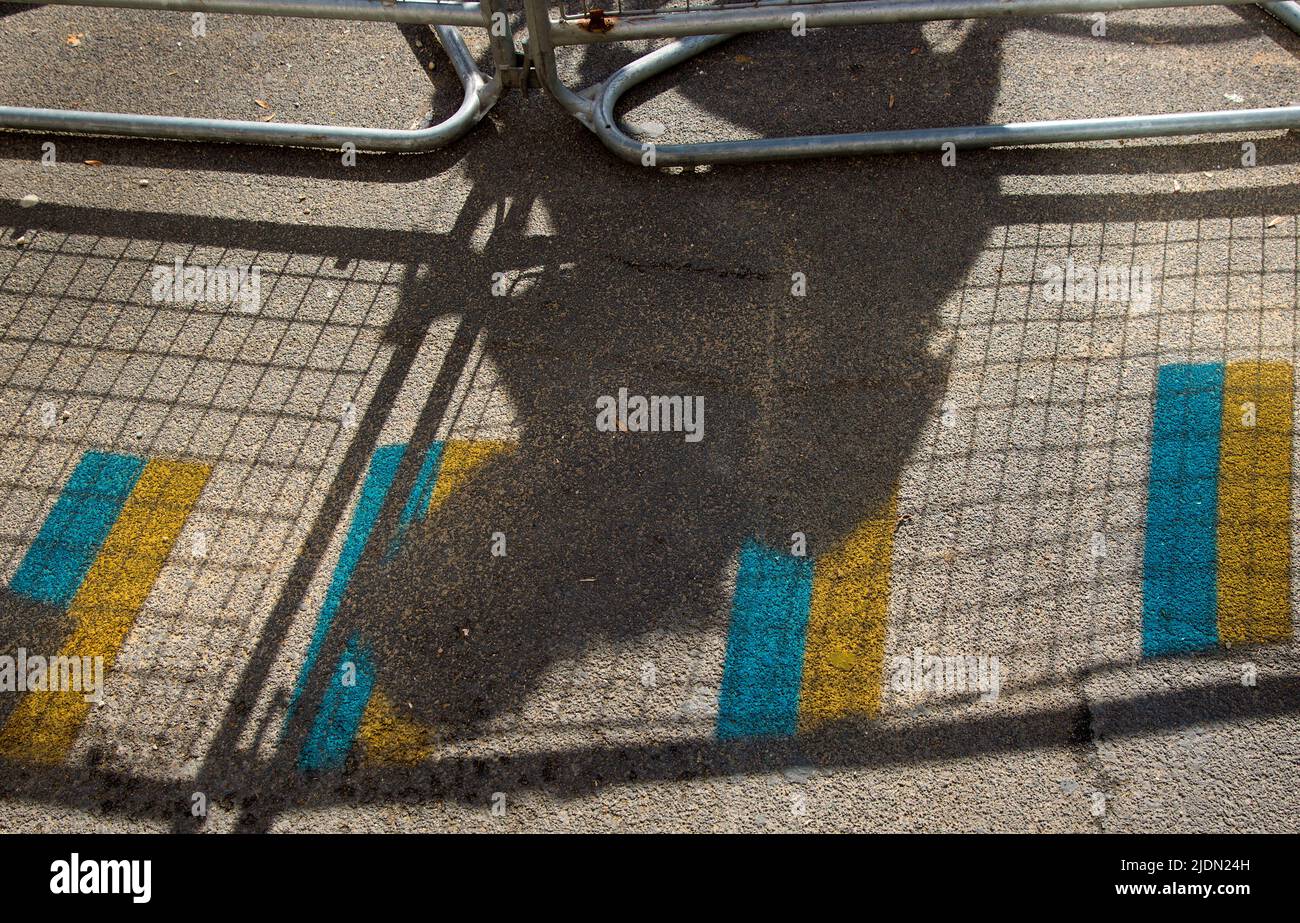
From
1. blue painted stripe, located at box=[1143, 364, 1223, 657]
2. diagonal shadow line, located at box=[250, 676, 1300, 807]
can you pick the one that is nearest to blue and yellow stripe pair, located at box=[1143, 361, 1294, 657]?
blue painted stripe, located at box=[1143, 364, 1223, 657]

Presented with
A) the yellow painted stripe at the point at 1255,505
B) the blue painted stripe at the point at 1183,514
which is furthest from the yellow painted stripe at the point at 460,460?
the yellow painted stripe at the point at 1255,505

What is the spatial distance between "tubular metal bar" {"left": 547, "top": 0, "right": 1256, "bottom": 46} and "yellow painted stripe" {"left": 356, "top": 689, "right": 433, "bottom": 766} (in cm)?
362

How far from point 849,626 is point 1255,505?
1869 millimetres

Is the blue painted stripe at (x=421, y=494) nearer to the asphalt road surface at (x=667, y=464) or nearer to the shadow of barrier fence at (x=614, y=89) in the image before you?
the asphalt road surface at (x=667, y=464)

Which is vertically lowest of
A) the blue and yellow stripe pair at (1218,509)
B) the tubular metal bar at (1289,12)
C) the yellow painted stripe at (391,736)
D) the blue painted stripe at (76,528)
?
the yellow painted stripe at (391,736)

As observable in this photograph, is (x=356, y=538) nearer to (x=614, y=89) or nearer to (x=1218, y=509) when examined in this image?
(x=614, y=89)

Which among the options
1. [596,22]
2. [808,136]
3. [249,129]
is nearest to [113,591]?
[249,129]

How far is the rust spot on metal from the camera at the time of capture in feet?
19.4

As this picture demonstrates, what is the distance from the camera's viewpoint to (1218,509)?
489 cm

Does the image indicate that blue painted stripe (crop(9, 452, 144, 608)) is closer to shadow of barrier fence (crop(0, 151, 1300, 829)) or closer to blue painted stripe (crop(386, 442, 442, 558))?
shadow of barrier fence (crop(0, 151, 1300, 829))

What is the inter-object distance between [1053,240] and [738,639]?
280 centimetres

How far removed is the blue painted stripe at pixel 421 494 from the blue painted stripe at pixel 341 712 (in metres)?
0.49

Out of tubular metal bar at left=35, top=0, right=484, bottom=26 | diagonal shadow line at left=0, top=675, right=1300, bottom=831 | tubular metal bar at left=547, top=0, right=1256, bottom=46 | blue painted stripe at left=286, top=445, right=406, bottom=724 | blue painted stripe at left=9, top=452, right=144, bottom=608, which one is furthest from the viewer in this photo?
tubular metal bar at left=35, top=0, right=484, bottom=26

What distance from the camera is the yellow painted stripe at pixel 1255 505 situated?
15.1 feet
